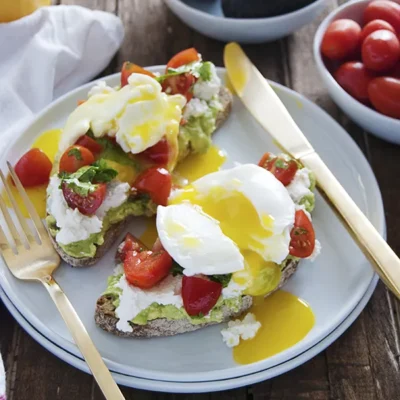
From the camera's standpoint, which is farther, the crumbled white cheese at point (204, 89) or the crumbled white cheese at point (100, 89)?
the crumbled white cheese at point (204, 89)

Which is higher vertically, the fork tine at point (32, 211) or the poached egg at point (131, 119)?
the poached egg at point (131, 119)

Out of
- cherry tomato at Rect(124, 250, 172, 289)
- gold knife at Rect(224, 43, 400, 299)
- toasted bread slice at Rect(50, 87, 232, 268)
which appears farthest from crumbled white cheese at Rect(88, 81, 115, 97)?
cherry tomato at Rect(124, 250, 172, 289)

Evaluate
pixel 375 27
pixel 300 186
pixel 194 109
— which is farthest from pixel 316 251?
pixel 375 27

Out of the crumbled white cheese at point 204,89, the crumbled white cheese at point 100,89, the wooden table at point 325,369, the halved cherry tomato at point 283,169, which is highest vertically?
the crumbled white cheese at point 100,89

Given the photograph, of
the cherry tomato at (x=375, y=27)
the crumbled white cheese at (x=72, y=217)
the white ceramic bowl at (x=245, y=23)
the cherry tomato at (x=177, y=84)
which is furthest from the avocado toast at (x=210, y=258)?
the white ceramic bowl at (x=245, y=23)

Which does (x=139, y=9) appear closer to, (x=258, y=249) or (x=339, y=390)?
(x=258, y=249)

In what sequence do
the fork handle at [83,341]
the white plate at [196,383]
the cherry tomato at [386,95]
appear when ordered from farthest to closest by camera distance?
the cherry tomato at [386,95] → the white plate at [196,383] → the fork handle at [83,341]

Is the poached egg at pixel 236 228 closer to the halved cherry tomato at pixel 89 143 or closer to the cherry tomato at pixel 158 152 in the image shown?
the cherry tomato at pixel 158 152

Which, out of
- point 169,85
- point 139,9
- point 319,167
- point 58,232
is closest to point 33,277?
point 58,232

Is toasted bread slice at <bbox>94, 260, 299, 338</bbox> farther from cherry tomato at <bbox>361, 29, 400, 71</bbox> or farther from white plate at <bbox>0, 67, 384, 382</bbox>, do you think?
cherry tomato at <bbox>361, 29, 400, 71</bbox>
